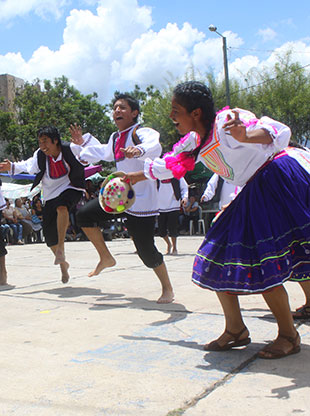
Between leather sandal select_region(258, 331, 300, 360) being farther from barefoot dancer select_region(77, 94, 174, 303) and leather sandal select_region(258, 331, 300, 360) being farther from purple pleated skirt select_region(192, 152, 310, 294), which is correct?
barefoot dancer select_region(77, 94, 174, 303)

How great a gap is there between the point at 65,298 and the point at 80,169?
1541mm

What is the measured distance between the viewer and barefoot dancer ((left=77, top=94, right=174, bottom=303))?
427 centimetres

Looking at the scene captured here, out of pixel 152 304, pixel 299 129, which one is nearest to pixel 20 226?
pixel 152 304

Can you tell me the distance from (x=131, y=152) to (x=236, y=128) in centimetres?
135

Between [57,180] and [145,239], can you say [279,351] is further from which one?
[57,180]

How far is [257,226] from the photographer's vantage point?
2574 millimetres

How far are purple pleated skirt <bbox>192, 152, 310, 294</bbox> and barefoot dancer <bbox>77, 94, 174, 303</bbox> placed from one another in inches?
59.5

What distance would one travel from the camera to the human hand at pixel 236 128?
2520 millimetres

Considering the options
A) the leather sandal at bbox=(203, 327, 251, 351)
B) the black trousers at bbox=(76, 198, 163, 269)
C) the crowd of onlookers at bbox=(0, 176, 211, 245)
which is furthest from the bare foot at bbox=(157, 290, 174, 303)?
the crowd of onlookers at bbox=(0, 176, 211, 245)

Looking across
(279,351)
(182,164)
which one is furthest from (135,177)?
(279,351)

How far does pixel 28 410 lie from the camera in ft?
6.61

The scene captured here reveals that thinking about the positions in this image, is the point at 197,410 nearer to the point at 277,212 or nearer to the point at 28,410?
the point at 28,410

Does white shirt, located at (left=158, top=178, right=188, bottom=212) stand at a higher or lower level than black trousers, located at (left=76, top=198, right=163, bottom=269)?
higher

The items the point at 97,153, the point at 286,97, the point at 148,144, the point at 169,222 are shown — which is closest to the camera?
the point at 148,144
